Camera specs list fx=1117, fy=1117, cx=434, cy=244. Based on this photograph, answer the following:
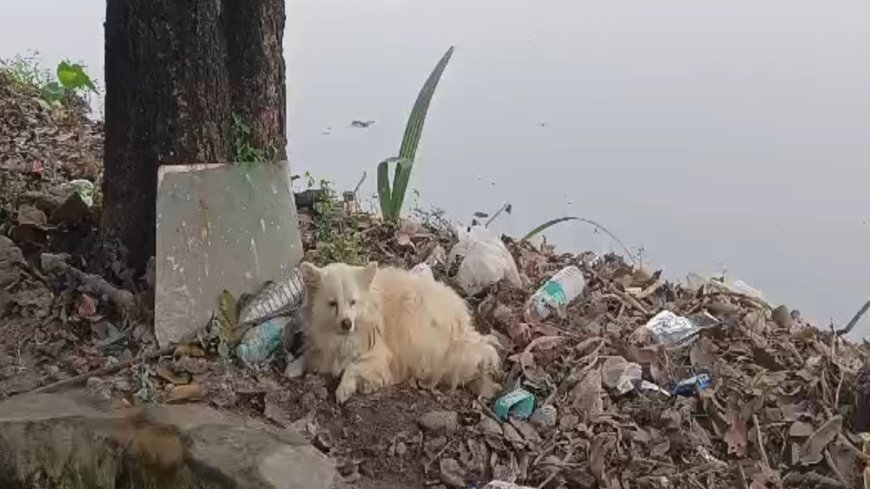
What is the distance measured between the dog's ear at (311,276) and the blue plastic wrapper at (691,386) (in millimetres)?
808

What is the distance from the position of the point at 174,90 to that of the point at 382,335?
74cm

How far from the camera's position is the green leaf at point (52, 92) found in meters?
4.28

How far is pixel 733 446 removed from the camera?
7.43ft

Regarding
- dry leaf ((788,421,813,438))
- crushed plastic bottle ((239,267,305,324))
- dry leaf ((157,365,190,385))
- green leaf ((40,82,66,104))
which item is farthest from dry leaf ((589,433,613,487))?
green leaf ((40,82,66,104))

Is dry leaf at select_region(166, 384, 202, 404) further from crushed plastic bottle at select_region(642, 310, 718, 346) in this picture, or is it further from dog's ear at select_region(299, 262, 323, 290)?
crushed plastic bottle at select_region(642, 310, 718, 346)

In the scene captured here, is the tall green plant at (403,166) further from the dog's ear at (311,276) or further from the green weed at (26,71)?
the green weed at (26,71)

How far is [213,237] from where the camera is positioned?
2561mm

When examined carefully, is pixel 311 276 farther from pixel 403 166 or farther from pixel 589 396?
pixel 403 166

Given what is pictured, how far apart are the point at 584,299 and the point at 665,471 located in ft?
2.42

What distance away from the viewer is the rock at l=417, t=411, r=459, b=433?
222 centimetres

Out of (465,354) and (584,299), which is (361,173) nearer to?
(584,299)

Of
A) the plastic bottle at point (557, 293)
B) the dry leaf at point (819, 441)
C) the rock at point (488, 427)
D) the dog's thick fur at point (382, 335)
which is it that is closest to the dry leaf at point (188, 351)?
the dog's thick fur at point (382, 335)

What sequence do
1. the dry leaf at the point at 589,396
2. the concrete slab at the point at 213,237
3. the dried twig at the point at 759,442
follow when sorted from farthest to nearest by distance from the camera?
the concrete slab at the point at 213,237
the dry leaf at the point at 589,396
the dried twig at the point at 759,442

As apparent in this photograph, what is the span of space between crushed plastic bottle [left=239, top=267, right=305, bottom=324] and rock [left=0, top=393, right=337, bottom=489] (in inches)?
14.2
